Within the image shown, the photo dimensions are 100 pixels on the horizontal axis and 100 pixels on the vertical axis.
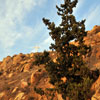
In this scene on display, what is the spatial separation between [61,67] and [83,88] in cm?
430

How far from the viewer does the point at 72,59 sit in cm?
1681

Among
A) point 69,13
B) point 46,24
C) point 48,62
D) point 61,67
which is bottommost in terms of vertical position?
point 61,67

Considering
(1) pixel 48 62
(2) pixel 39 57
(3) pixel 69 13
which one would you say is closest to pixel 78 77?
(1) pixel 48 62

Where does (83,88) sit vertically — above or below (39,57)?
below

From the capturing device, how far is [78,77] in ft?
53.1

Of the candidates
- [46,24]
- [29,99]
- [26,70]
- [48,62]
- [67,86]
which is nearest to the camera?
Result: [67,86]

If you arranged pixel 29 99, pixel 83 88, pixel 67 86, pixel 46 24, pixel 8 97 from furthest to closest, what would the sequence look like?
1. pixel 8 97
2. pixel 29 99
3. pixel 46 24
4. pixel 67 86
5. pixel 83 88

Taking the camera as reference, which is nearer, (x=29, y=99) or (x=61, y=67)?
(x=61, y=67)

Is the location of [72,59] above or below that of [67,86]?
above

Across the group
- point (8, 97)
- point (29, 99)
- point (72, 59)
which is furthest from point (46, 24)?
point (8, 97)

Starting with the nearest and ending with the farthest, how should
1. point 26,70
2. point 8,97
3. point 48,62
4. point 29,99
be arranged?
point 48,62
point 29,99
point 8,97
point 26,70

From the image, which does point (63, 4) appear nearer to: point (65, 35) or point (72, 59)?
point (65, 35)

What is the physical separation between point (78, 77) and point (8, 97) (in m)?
20.1

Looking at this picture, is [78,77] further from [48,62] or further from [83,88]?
[48,62]
